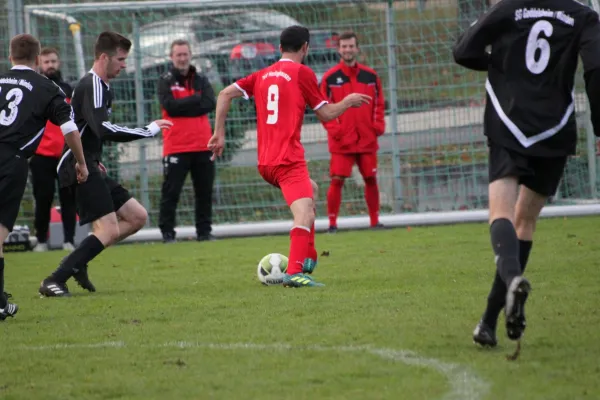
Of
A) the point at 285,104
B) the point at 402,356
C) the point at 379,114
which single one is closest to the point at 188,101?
the point at 379,114

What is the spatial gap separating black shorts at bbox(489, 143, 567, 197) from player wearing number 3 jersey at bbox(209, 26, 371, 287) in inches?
127

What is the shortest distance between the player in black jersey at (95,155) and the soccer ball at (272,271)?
1173 mm

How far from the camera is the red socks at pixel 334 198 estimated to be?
47.0 feet

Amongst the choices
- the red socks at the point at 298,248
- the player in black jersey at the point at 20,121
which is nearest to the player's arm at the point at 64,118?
the player in black jersey at the point at 20,121

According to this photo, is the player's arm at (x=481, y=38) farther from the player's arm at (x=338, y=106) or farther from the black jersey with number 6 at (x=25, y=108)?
the black jersey with number 6 at (x=25, y=108)

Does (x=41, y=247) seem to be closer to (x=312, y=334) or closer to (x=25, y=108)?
(x=25, y=108)

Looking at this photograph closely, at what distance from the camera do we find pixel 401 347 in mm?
5828

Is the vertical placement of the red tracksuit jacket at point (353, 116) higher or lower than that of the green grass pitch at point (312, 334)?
higher

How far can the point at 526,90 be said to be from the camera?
566 cm

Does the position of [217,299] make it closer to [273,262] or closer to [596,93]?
[273,262]

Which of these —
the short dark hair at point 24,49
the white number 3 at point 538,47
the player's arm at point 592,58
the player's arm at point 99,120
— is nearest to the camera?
the player's arm at point 592,58

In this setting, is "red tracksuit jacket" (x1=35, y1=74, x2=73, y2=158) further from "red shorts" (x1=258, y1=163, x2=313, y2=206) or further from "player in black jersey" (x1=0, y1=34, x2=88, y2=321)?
"player in black jersey" (x1=0, y1=34, x2=88, y2=321)

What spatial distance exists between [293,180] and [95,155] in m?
1.55

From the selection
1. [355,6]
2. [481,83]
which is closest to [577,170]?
[481,83]
